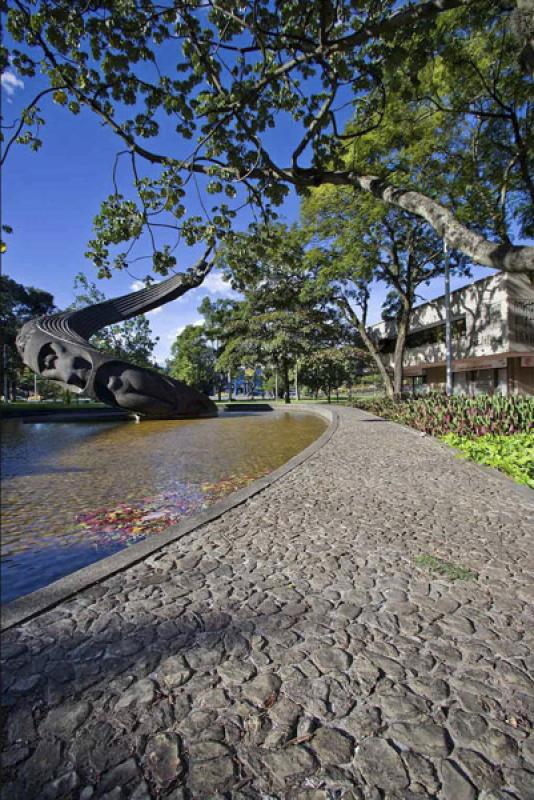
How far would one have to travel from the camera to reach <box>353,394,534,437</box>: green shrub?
29.1 ft

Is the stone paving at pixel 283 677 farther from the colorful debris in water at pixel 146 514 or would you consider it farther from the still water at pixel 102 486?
the colorful debris in water at pixel 146 514

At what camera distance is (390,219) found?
61.0 feet

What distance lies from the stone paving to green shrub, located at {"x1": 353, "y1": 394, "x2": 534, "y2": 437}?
5848 millimetres

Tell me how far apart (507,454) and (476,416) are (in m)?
3.01

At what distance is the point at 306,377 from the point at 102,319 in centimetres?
2137

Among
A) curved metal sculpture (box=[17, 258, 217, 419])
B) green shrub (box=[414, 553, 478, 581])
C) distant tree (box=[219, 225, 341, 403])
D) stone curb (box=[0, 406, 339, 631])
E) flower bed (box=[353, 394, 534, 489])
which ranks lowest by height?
green shrub (box=[414, 553, 478, 581])

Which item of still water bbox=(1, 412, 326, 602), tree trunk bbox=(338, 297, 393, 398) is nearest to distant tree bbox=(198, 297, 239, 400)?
tree trunk bbox=(338, 297, 393, 398)

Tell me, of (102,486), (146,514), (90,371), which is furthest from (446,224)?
(90,371)

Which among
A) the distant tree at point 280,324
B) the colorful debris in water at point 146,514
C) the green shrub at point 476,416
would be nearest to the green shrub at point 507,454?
the green shrub at point 476,416

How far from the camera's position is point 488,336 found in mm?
22062

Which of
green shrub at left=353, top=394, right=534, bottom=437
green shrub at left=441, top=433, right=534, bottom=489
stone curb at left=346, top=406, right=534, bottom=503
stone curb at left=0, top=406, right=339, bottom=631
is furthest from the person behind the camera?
A: green shrub at left=353, top=394, right=534, bottom=437

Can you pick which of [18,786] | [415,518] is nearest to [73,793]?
[18,786]

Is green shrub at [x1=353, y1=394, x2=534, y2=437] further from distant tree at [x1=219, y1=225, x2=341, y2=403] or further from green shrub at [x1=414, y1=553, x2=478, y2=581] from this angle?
distant tree at [x1=219, y1=225, x2=341, y2=403]

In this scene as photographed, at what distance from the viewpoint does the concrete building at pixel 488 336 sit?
2038cm
